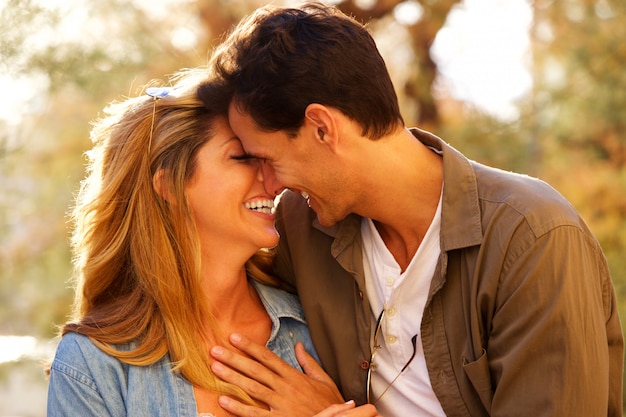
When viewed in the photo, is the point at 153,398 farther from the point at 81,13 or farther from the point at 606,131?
the point at 606,131

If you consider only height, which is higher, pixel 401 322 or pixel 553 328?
pixel 401 322

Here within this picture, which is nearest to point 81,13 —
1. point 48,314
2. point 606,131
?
point 48,314

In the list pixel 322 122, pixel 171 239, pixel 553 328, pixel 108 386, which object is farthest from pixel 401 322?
pixel 108 386

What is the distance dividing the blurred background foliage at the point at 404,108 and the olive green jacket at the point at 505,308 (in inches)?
132

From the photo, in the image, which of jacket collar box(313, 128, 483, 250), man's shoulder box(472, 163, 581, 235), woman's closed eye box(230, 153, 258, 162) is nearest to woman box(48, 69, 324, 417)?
woman's closed eye box(230, 153, 258, 162)

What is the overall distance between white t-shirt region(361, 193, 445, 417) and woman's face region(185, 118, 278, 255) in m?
0.32

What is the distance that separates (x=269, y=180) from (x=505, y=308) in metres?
0.78

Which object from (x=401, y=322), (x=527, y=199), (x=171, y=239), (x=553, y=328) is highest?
(x=171, y=239)

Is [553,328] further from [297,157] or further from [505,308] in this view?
[297,157]

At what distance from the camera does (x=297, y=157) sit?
2346 millimetres

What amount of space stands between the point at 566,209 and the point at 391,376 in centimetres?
69

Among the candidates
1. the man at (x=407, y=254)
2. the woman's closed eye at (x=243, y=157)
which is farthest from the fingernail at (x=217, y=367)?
the woman's closed eye at (x=243, y=157)

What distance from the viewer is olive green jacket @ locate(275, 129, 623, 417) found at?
2029 mm

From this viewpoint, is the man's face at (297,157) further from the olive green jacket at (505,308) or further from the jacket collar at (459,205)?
the jacket collar at (459,205)
